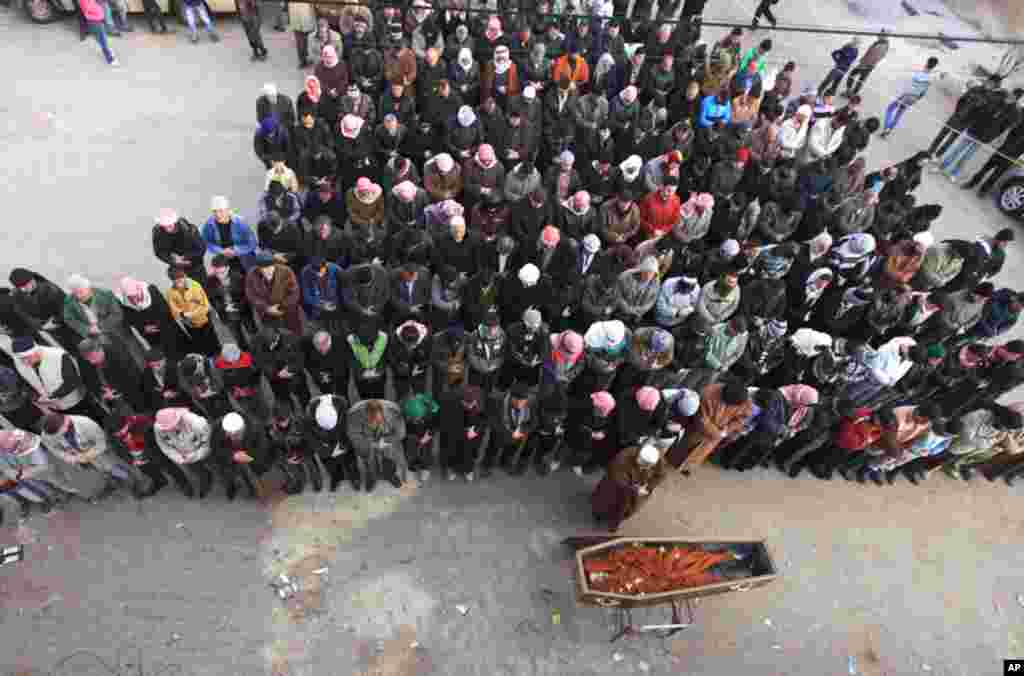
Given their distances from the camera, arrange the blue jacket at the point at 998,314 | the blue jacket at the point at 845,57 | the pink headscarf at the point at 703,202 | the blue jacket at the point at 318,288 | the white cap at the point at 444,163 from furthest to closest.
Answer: the blue jacket at the point at 845,57 < the white cap at the point at 444,163 < the pink headscarf at the point at 703,202 < the blue jacket at the point at 998,314 < the blue jacket at the point at 318,288

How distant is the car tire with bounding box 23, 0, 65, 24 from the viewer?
1139 centimetres

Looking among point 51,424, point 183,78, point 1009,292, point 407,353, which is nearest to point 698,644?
point 407,353

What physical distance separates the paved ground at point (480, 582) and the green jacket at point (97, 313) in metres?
1.72

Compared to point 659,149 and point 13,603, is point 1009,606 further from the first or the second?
point 13,603

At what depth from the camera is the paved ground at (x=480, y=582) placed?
17.2 feet

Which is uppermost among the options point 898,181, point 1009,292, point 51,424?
point 898,181

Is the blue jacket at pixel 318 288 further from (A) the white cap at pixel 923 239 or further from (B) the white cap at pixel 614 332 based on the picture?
(A) the white cap at pixel 923 239

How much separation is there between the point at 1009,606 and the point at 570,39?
383 inches

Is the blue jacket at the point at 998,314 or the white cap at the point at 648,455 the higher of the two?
the blue jacket at the point at 998,314

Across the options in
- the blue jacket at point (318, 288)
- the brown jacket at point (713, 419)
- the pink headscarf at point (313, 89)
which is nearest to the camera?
the brown jacket at point (713, 419)

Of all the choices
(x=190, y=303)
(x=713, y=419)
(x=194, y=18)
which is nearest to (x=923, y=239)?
(x=713, y=419)

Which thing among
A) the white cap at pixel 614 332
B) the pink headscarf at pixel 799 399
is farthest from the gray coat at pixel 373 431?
the pink headscarf at pixel 799 399

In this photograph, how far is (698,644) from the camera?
564 cm

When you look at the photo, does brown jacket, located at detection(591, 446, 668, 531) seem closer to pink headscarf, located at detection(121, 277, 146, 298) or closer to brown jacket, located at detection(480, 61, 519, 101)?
pink headscarf, located at detection(121, 277, 146, 298)
